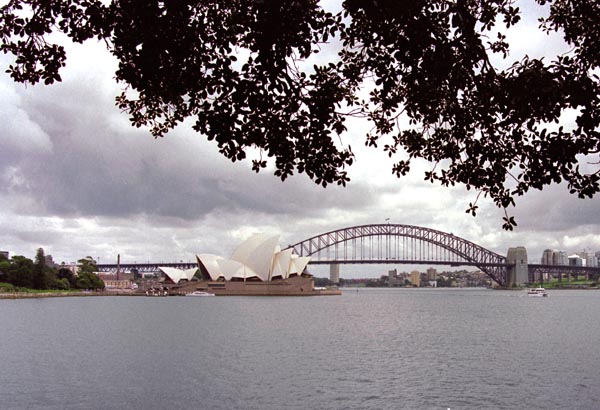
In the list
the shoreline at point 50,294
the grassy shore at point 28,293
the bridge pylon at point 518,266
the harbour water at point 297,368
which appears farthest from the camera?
the bridge pylon at point 518,266

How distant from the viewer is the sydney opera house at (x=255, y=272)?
13688 centimetres

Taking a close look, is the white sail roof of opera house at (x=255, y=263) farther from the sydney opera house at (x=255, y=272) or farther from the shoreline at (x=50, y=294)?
the shoreline at (x=50, y=294)

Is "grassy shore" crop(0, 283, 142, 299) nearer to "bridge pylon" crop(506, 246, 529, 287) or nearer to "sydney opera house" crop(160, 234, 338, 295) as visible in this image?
"sydney opera house" crop(160, 234, 338, 295)

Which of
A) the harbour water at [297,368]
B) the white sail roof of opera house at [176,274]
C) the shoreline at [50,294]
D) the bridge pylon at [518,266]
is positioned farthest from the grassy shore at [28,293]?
the bridge pylon at [518,266]

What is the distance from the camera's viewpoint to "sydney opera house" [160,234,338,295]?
5389 inches

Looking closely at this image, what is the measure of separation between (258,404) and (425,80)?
16615 mm

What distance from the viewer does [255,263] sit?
137625 millimetres

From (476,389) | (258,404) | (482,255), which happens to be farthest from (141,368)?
(482,255)

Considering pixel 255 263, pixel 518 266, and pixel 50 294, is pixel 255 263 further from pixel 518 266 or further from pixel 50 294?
pixel 518 266

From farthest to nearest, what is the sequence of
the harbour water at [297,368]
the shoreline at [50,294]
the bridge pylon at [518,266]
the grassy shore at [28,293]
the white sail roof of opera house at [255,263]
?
the bridge pylon at [518,266]
the white sail roof of opera house at [255,263]
the grassy shore at [28,293]
the shoreline at [50,294]
the harbour water at [297,368]

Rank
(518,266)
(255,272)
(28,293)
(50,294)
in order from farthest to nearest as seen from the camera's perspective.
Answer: (518,266) < (255,272) < (50,294) < (28,293)

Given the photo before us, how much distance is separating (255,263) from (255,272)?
6.85ft

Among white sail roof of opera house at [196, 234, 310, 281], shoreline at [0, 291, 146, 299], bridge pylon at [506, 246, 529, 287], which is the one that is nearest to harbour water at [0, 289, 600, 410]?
shoreline at [0, 291, 146, 299]

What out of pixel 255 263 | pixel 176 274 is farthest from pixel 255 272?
pixel 176 274
